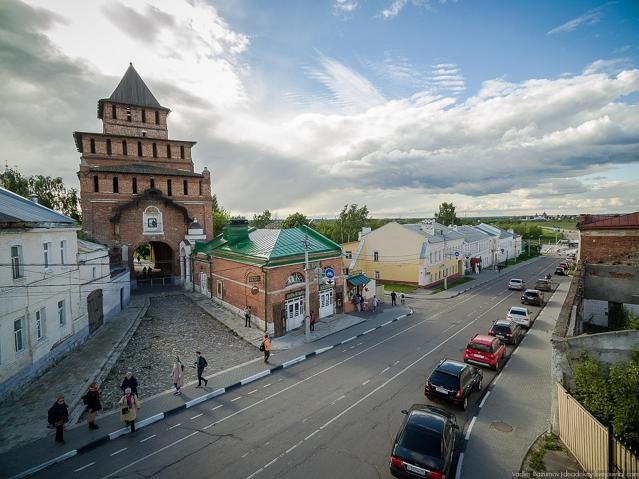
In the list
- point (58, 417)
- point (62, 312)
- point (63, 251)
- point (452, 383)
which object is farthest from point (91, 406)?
point (452, 383)

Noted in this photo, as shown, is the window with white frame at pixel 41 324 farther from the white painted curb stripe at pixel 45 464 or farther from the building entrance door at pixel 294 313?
the building entrance door at pixel 294 313

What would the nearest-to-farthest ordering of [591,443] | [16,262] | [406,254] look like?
[591,443] < [16,262] < [406,254]

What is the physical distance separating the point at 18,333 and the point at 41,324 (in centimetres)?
172

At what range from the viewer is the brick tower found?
32.2 meters

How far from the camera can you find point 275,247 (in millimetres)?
21516

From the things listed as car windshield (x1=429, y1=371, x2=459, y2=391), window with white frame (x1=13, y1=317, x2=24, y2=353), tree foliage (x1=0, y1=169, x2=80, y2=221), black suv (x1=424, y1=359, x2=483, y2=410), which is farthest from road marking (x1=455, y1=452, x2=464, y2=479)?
tree foliage (x1=0, y1=169, x2=80, y2=221)

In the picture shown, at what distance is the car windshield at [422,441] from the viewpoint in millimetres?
8347

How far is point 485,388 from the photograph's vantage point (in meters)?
14.1

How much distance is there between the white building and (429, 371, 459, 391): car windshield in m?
16.6

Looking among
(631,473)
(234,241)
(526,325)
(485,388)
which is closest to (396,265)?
(526,325)

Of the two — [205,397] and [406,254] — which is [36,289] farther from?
[406,254]

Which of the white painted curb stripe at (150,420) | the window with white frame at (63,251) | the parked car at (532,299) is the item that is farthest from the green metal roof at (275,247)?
the parked car at (532,299)

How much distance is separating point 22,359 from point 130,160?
1106 inches

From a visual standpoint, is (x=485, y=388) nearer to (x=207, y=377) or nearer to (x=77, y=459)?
(x=207, y=377)
